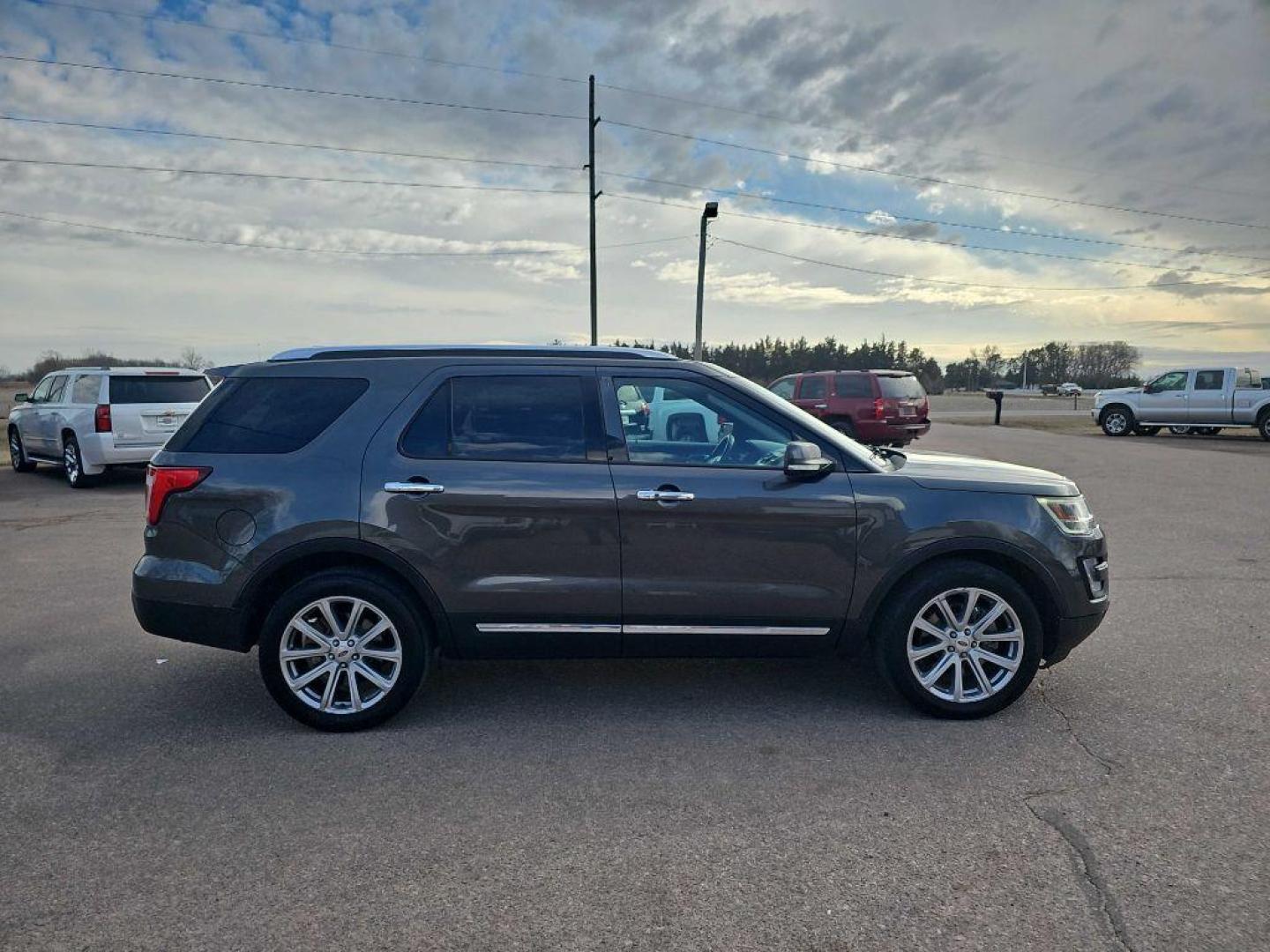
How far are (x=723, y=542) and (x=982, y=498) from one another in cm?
129

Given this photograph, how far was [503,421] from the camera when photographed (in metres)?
4.12

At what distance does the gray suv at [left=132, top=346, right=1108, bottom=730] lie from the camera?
3.98 m

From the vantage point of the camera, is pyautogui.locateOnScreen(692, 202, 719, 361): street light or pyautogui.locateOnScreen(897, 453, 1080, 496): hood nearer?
pyautogui.locateOnScreen(897, 453, 1080, 496): hood

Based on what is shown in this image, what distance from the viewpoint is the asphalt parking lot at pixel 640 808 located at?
2604mm

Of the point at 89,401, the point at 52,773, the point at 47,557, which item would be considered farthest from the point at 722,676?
the point at 89,401

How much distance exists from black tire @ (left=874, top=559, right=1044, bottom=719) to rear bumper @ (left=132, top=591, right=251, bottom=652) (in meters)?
3.11

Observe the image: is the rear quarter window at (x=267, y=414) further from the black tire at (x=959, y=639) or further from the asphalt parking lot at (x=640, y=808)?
the black tire at (x=959, y=639)

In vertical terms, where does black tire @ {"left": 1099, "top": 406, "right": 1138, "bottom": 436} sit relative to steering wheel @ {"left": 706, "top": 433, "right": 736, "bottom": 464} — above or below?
below

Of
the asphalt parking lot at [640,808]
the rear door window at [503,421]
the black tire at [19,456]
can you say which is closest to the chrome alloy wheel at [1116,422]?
the asphalt parking lot at [640,808]

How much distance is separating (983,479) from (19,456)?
16.6 meters

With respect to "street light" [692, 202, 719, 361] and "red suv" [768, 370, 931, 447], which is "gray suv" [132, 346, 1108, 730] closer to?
"red suv" [768, 370, 931, 447]

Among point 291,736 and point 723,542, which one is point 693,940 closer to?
point 723,542

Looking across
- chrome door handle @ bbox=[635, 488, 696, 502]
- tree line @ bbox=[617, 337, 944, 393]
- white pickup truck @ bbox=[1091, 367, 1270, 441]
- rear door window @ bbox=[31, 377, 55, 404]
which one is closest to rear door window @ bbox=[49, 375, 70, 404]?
rear door window @ bbox=[31, 377, 55, 404]

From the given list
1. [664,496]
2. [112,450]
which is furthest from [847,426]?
[664,496]
